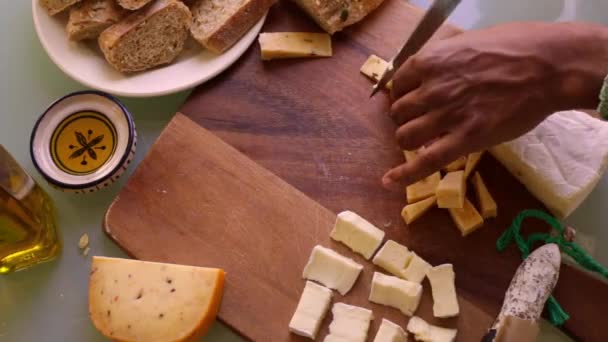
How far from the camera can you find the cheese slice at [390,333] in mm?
1246

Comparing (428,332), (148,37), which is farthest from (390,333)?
(148,37)

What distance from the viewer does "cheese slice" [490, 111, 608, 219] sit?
1.31 metres

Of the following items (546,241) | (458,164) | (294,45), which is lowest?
(546,241)

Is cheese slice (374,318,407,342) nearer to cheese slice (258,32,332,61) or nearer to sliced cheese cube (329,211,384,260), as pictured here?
sliced cheese cube (329,211,384,260)

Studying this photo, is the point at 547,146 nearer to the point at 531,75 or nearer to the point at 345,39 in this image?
the point at 531,75

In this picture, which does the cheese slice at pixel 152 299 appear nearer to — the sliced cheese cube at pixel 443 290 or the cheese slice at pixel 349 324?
the cheese slice at pixel 349 324

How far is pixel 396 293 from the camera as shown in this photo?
50.8 inches

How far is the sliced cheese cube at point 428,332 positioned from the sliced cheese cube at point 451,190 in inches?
9.9

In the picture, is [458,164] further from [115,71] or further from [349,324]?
[115,71]

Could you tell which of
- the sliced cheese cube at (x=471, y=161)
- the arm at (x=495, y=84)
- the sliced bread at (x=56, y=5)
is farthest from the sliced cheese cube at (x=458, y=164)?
the sliced bread at (x=56, y=5)

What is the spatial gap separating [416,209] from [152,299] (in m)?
0.59

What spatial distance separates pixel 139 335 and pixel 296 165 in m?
0.50

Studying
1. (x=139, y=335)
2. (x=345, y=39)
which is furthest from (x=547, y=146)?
(x=139, y=335)

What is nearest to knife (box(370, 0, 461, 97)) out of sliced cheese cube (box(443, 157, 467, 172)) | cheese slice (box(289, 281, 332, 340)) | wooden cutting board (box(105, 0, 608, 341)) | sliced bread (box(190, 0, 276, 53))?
wooden cutting board (box(105, 0, 608, 341))
